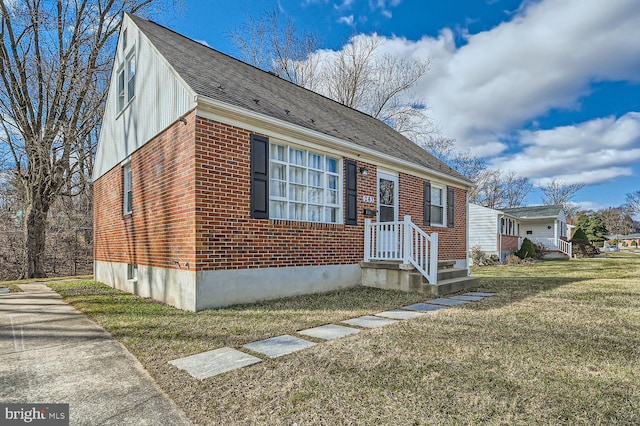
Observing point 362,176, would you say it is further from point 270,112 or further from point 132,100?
point 132,100

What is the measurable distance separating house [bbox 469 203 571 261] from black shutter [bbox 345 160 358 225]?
1536cm

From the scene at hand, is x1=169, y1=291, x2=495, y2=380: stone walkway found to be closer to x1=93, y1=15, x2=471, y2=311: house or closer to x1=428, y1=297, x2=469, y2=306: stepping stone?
x1=428, y1=297, x2=469, y2=306: stepping stone

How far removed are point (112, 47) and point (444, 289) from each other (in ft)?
56.2

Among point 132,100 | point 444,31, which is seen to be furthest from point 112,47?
point 444,31

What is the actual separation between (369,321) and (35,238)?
14.7m

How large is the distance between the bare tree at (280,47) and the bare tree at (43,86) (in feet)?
21.9

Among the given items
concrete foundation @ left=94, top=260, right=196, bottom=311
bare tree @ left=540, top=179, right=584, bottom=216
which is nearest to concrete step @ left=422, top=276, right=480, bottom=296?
concrete foundation @ left=94, top=260, right=196, bottom=311

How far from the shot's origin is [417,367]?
2910mm

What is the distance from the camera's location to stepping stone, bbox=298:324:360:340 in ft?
12.9

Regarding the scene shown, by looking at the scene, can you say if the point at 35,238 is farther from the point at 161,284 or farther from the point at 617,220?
the point at 617,220

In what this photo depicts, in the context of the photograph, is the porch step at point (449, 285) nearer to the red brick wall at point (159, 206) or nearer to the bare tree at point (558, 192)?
the red brick wall at point (159, 206)

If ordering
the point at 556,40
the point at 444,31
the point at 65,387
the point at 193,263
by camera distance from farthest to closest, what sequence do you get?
the point at 444,31 < the point at 556,40 < the point at 193,263 < the point at 65,387

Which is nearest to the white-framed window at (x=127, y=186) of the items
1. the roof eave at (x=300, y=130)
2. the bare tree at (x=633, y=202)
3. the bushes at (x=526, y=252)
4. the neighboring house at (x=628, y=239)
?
the roof eave at (x=300, y=130)

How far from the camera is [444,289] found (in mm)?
6941
